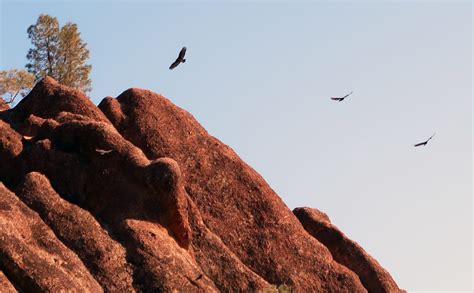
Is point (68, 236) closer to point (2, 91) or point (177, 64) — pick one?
point (177, 64)

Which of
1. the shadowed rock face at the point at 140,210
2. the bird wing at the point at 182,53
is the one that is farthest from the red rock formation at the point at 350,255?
the bird wing at the point at 182,53

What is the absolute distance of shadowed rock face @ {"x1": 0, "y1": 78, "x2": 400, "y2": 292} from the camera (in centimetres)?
4616

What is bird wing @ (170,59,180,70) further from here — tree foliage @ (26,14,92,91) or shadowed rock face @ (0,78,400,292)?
tree foliage @ (26,14,92,91)

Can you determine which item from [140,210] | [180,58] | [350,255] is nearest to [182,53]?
[180,58]

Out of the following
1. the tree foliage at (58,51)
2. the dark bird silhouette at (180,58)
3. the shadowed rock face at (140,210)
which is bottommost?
the shadowed rock face at (140,210)

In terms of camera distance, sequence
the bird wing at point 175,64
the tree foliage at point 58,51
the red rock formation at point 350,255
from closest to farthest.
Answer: the bird wing at point 175,64 → the red rock formation at point 350,255 → the tree foliage at point 58,51

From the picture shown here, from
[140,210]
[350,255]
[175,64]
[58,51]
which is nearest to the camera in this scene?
[175,64]

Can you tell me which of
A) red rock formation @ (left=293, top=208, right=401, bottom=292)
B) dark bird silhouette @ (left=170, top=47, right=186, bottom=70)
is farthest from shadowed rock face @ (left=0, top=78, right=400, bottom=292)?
dark bird silhouette @ (left=170, top=47, right=186, bottom=70)

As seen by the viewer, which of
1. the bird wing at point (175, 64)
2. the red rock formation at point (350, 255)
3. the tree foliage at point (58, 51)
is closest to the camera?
the bird wing at point (175, 64)

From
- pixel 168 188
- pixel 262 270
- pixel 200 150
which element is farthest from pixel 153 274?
pixel 200 150

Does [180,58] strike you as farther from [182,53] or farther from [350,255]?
[350,255]

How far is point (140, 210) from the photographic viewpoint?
49.9m

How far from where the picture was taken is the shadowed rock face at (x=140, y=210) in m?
46.2

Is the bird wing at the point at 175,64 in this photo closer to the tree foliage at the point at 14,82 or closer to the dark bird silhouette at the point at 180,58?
the dark bird silhouette at the point at 180,58
